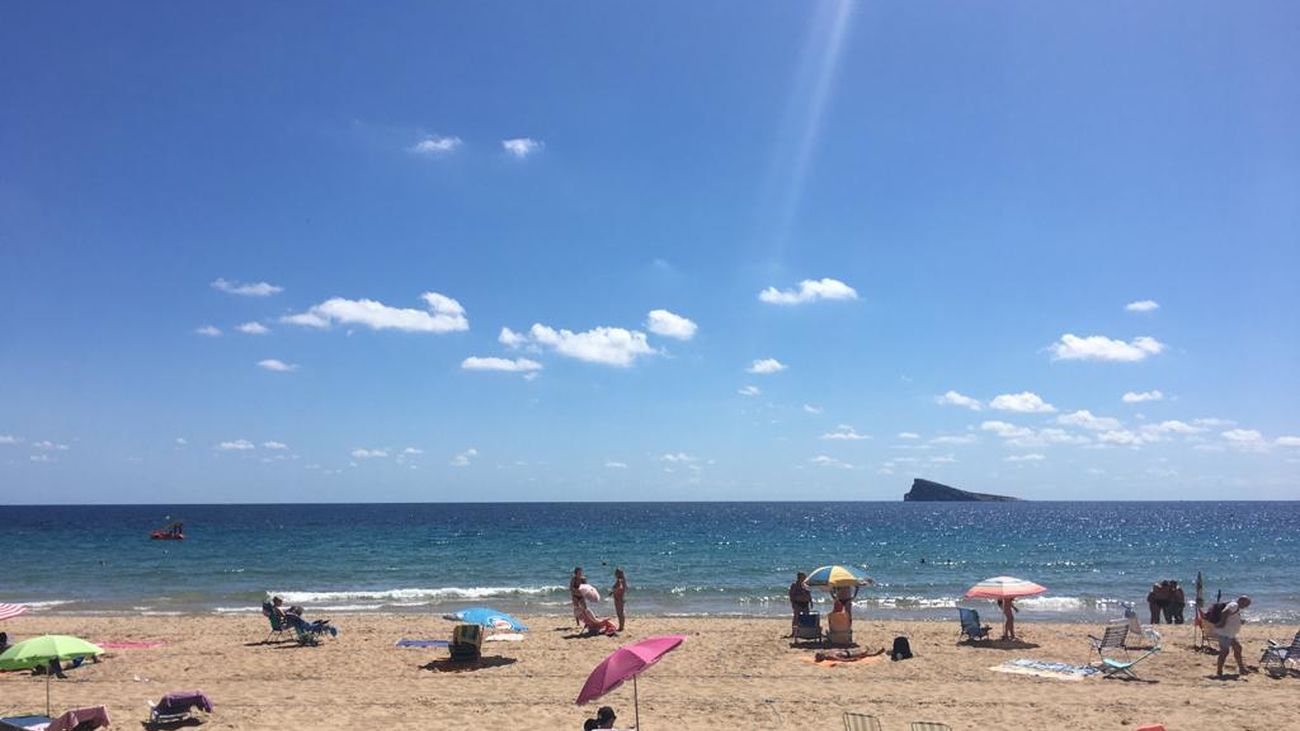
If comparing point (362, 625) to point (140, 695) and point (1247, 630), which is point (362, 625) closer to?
point (140, 695)

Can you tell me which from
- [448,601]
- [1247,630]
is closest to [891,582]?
[1247,630]

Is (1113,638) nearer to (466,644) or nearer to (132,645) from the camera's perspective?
(466,644)

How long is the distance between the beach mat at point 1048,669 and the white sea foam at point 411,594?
1857 centimetres

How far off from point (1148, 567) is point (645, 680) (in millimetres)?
39576

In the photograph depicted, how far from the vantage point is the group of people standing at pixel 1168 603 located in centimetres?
2250

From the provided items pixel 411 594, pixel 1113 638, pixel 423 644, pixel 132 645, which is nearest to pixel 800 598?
pixel 1113 638

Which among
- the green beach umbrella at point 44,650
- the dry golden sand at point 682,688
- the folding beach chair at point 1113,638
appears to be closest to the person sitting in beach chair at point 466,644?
the dry golden sand at point 682,688

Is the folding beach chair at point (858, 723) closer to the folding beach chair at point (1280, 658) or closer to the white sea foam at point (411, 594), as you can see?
the folding beach chair at point (1280, 658)

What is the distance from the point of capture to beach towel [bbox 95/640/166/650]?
17.1 metres

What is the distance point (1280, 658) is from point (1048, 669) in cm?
370

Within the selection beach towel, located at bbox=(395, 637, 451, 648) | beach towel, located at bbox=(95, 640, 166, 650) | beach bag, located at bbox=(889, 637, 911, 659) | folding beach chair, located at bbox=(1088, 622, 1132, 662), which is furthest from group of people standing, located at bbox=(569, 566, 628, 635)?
folding beach chair, located at bbox=(1088, 622, 1132, 662)

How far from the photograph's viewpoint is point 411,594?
30.4 meters

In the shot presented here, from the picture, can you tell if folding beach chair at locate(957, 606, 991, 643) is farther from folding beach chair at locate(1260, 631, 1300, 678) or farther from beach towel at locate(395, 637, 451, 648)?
beach towel at locate(395, 637, 451, 648)

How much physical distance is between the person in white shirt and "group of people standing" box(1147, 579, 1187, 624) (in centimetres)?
991
